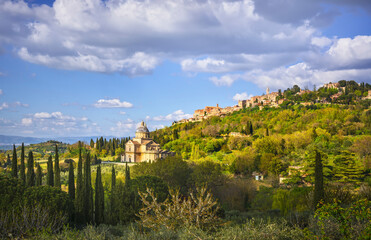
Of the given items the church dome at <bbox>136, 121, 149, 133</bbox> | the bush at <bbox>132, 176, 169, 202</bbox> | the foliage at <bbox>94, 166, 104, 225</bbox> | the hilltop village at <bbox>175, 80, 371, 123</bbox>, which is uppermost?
the hilltop village at <bbox>175, 80, 371, 123</bbox>

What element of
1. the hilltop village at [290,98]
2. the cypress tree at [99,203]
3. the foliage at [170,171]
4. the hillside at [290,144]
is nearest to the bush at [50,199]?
the cypress tree at [99,203]

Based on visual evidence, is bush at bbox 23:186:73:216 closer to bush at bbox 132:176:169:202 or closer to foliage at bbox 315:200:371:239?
bush at bbox 132:176:169:202

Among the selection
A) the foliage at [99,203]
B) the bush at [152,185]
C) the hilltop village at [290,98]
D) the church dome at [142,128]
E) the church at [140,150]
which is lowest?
the foliage at [99,203]

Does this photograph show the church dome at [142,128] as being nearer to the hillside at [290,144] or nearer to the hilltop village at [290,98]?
the hillside at [290,144]

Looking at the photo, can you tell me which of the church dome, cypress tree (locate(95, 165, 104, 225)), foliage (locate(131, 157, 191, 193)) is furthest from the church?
cypress tree (locate(95, 165, 104, 225))

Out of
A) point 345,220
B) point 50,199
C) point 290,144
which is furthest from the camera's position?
point 290,144

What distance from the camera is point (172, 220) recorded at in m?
9.61

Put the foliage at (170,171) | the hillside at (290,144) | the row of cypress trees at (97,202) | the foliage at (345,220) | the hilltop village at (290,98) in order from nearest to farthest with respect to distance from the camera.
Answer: the foliage at (345,220) < the row of cypress trees at (97,202) < the foliage at (170,171) < the hillside at (290,144) < the hilltop village at (290,98)

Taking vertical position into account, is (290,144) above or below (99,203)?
above

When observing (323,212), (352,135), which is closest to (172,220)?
(323,212)

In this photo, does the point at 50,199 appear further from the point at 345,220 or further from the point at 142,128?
the point at 142,128

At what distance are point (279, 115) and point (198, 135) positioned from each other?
1606cm

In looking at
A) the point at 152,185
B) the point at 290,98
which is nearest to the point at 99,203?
the point at 152,185

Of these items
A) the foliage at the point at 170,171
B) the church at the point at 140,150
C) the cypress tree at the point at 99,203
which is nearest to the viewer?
the cypress tree at the point at 99,203
